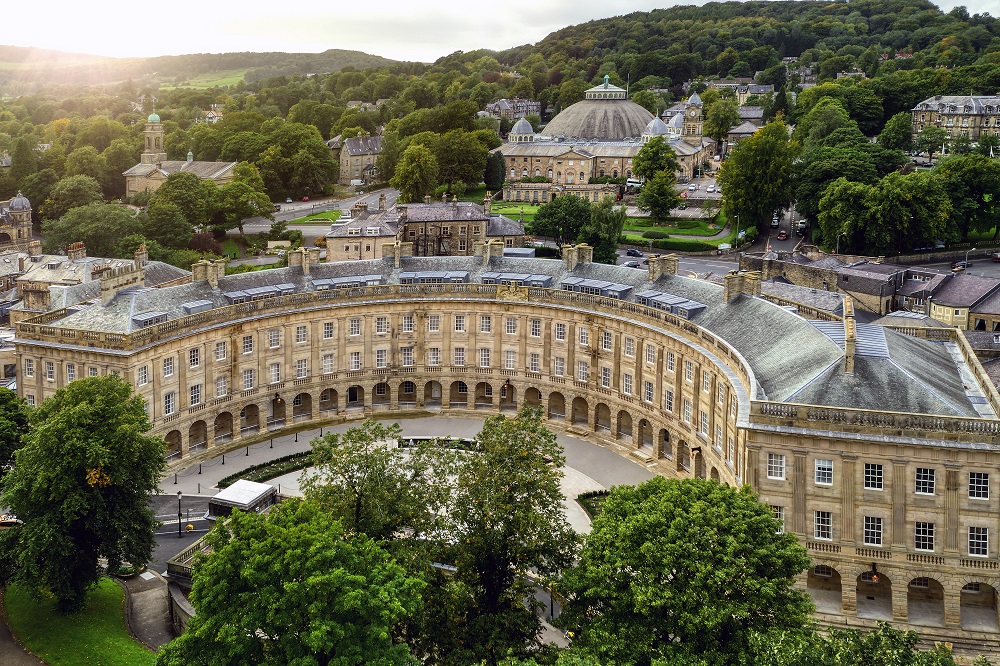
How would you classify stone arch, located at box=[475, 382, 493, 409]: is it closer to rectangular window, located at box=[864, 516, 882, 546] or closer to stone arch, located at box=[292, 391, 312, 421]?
stone arch, located at box=[292, 391, 312, 421]

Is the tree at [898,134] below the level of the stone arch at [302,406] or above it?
above

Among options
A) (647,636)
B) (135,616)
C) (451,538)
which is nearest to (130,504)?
(135,616)

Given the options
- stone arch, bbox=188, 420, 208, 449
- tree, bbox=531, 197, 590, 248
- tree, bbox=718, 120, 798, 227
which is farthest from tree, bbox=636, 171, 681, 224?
stone arch, bbox=188, 420, 208, 449

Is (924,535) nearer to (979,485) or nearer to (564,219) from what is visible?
(979,485)

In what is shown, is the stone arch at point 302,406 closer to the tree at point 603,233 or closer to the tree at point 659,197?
the tree at point 603,233

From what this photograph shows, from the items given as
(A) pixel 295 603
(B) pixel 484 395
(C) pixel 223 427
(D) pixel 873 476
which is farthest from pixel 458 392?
(A) pixel 295 603

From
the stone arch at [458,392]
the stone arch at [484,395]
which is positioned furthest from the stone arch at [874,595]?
the stone arch at [458,392]

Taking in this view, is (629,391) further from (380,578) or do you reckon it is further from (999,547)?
(380,578)
